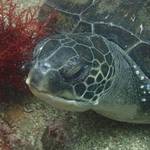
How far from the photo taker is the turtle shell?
2.04m

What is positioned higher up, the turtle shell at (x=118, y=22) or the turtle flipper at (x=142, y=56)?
the turtle shell at (x=118, y=22)

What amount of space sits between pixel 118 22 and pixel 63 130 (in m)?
0.74

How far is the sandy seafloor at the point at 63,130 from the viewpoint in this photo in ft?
6.47

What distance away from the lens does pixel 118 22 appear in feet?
6.96

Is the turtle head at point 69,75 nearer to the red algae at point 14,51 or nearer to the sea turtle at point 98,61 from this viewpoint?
the sea turtle at point 98,61

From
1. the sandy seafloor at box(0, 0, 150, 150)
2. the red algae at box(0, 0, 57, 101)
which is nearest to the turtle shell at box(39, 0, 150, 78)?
the red algae at box(0, 0, 57, 101)

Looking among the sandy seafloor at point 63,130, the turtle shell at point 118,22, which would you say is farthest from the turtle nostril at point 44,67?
the turtle shell at point 118,22

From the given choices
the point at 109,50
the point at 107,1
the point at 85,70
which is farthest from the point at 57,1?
the point at 85,70

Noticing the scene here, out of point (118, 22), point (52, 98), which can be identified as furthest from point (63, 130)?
point (118, 22)

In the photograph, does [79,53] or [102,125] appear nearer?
[79,53]

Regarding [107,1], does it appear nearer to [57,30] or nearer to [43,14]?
[57,30]

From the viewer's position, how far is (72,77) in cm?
167

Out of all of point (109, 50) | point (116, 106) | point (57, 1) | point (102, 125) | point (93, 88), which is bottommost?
point (102, 125)

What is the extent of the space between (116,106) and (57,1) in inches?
38.3
